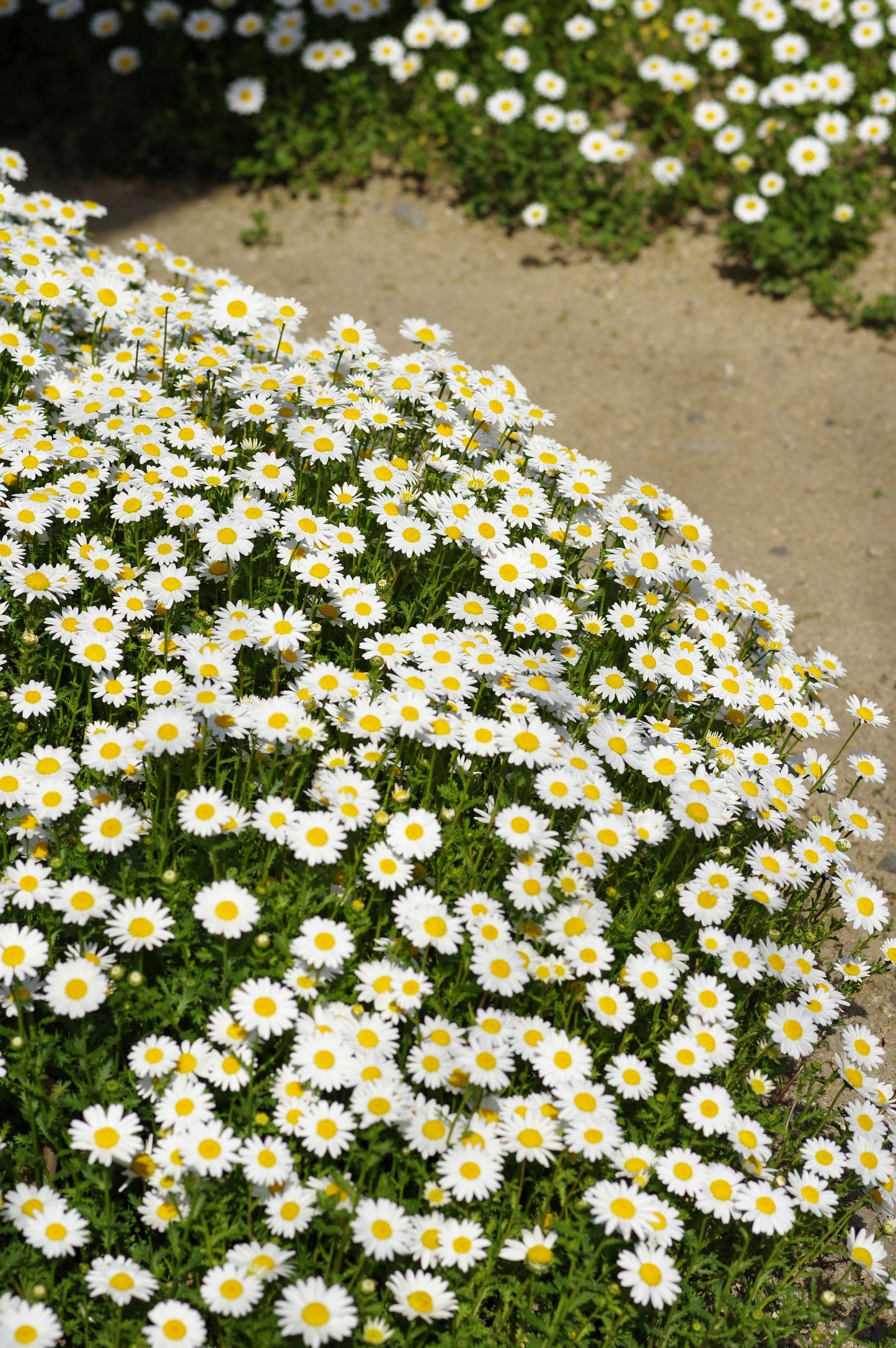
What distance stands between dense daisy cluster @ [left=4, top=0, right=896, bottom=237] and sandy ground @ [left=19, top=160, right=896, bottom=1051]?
621 mm

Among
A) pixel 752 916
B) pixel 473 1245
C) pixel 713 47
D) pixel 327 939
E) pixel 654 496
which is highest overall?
pixel 713 47

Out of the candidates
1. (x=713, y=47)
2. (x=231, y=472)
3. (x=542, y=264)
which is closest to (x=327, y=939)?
(x=231, y=472)

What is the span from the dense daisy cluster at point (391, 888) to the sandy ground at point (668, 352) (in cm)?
222

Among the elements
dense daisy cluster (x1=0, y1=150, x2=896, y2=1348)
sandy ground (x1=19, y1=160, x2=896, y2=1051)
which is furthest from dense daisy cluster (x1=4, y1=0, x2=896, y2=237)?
dense daisy cluster (x1=0, y1=150, x2=896, y2=1348)

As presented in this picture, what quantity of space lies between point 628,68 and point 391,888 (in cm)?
789

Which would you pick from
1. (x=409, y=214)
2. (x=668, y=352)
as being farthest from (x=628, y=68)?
(x=668, y=352)

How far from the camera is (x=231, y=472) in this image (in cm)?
379

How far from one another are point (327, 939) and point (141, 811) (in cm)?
71

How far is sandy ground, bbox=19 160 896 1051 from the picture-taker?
20.1 ft

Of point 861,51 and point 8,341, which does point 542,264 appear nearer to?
point 861,51

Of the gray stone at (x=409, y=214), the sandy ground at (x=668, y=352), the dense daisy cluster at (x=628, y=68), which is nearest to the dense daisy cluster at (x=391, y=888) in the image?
the sandy ground at (x=668, y=352)

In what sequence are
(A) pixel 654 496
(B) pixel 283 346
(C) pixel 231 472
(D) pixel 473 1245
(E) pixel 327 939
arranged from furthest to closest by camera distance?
1. (B) pixel 283 346
2. (A) pixel 654 496
3. (C) pixel 231 472
4. (E) pixel 327 939
5. (D) pixel 473 1245

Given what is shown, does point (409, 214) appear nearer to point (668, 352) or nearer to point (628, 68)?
point (628, 68)

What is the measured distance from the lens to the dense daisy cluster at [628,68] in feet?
26.4
